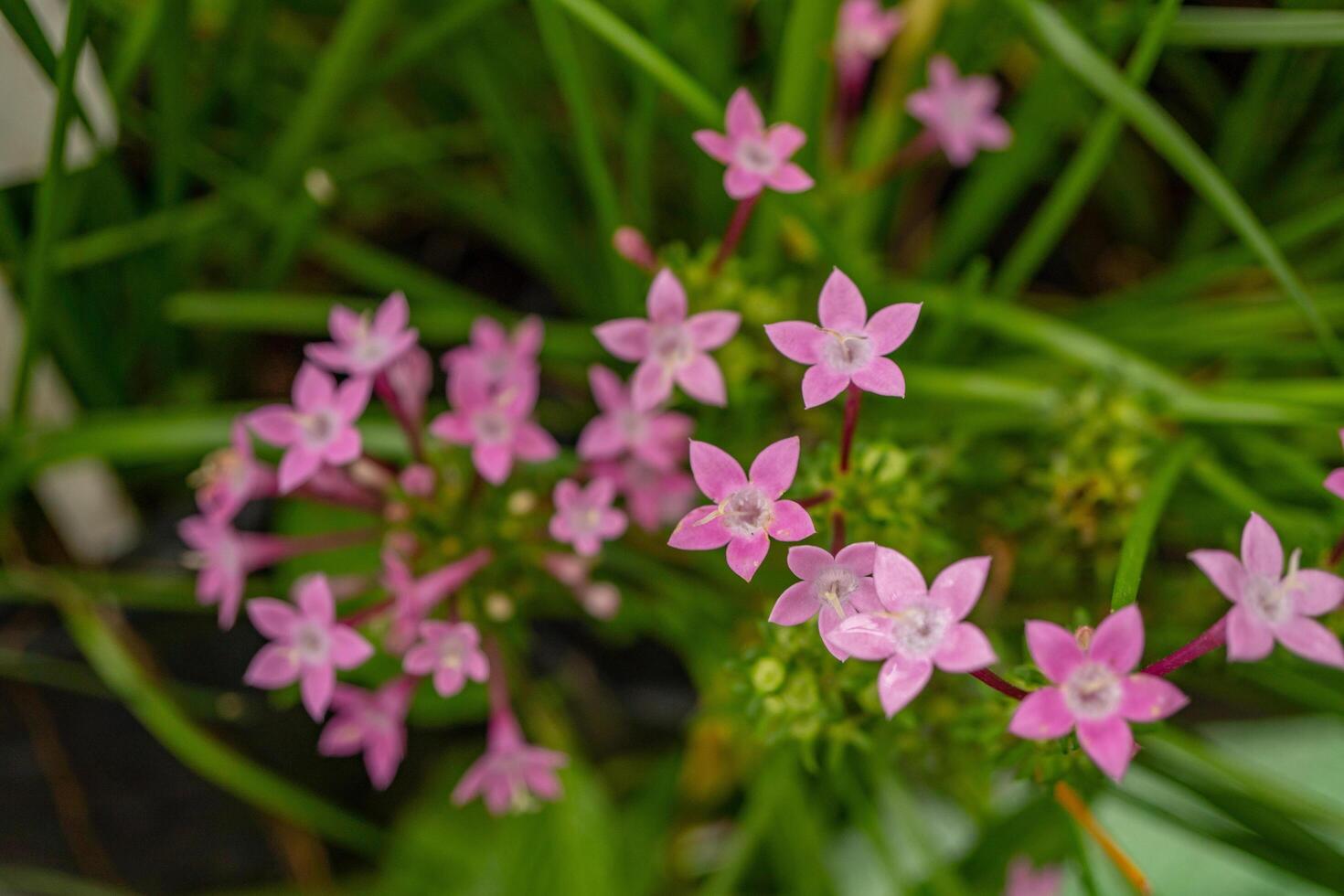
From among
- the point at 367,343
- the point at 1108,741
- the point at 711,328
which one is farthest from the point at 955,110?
the point at 1108,741

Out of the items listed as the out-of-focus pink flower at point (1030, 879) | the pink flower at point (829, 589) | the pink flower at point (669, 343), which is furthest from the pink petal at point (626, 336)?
the out-of-focus pink flower at point (1030, 879)

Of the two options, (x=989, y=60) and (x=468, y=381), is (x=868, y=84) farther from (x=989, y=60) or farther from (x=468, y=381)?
(x=468, y=381)

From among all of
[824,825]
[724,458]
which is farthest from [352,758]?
[724,458]

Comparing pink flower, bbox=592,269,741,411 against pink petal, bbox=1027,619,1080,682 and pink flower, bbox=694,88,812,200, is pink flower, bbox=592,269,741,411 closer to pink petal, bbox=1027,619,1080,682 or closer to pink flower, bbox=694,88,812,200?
pink flower, bbox=694,88,812,200

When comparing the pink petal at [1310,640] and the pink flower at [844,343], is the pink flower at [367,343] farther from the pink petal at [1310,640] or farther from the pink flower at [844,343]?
the pink petal at [1310,640]

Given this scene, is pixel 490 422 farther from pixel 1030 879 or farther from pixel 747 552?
pixel 1030 879

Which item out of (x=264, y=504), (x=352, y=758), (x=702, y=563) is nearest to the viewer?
(x=702, y=563)

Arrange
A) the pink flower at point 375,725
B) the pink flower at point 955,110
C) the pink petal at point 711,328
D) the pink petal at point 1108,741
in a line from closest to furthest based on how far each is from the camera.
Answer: the pink petal at point 1108,741 → the pink petal at point 711,328 → the pink flower at point 375,725 → the pink flower at point 955,110
